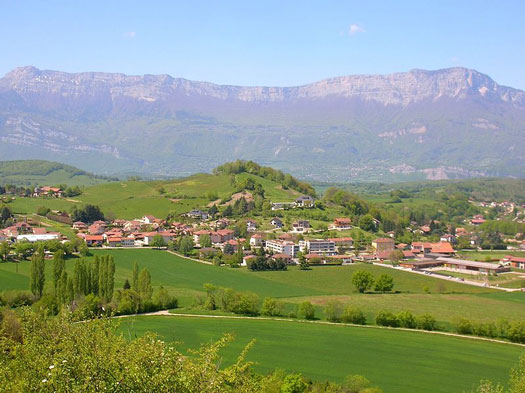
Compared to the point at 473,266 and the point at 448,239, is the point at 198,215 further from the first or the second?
the point at 473,266

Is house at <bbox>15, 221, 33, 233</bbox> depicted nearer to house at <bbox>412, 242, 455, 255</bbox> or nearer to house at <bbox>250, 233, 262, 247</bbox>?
house at <bbox>250, 233, 262, 247</bbox>

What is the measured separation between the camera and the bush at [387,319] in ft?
143

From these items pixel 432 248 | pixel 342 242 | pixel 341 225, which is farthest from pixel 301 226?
pixel 432 248

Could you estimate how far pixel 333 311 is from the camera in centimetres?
4509

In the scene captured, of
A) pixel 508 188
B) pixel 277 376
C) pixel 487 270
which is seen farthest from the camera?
pixel 508 188

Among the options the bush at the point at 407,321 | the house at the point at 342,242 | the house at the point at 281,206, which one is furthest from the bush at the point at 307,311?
the house at the point at 281,206

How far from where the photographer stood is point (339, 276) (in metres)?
65.6

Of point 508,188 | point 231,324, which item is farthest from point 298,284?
point 508,188

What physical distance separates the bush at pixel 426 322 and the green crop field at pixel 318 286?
4.62 feet

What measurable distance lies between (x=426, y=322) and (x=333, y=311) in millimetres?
6651

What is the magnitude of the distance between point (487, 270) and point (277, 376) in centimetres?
5304

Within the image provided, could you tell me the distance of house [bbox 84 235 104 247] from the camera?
75938mm

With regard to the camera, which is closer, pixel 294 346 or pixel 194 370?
pixel 194 370

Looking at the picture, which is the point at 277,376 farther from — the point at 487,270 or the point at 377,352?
the point at 487,270
